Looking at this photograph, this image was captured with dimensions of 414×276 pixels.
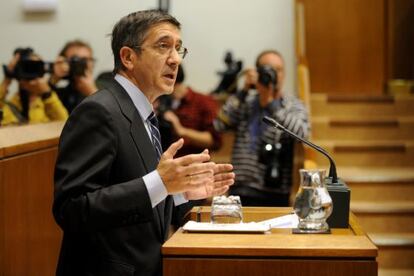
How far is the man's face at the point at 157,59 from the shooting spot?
91.2 inches

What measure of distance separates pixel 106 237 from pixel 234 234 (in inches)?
14.0

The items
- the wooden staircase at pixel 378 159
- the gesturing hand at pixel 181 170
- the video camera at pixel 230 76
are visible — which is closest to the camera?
the gesturing hand at pixel 181 170

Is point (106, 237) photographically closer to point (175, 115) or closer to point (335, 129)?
A: point (175, 115)

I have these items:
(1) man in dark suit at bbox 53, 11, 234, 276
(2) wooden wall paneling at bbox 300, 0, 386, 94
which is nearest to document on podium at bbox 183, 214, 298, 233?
(1) man in dark suit at bbox 53, 11, 234, 276

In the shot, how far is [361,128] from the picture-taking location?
6.23 metres

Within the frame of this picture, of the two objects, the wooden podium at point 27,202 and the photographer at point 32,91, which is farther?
the photographer at point 32,91

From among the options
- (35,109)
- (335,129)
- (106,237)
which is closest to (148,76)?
(106,237)

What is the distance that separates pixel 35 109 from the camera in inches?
178

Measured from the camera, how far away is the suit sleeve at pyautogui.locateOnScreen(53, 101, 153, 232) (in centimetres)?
208

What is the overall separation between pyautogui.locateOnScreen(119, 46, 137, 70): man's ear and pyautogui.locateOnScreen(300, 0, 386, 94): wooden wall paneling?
4.93 m

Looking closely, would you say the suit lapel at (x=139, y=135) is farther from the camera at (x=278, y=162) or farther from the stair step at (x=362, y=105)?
the stair step at (x=362, y=105)

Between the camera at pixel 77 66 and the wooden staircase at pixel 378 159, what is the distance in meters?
1.58

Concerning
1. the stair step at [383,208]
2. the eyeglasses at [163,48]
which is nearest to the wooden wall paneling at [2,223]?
the eyeglasses at [163,48]

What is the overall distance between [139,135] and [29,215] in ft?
3.01
